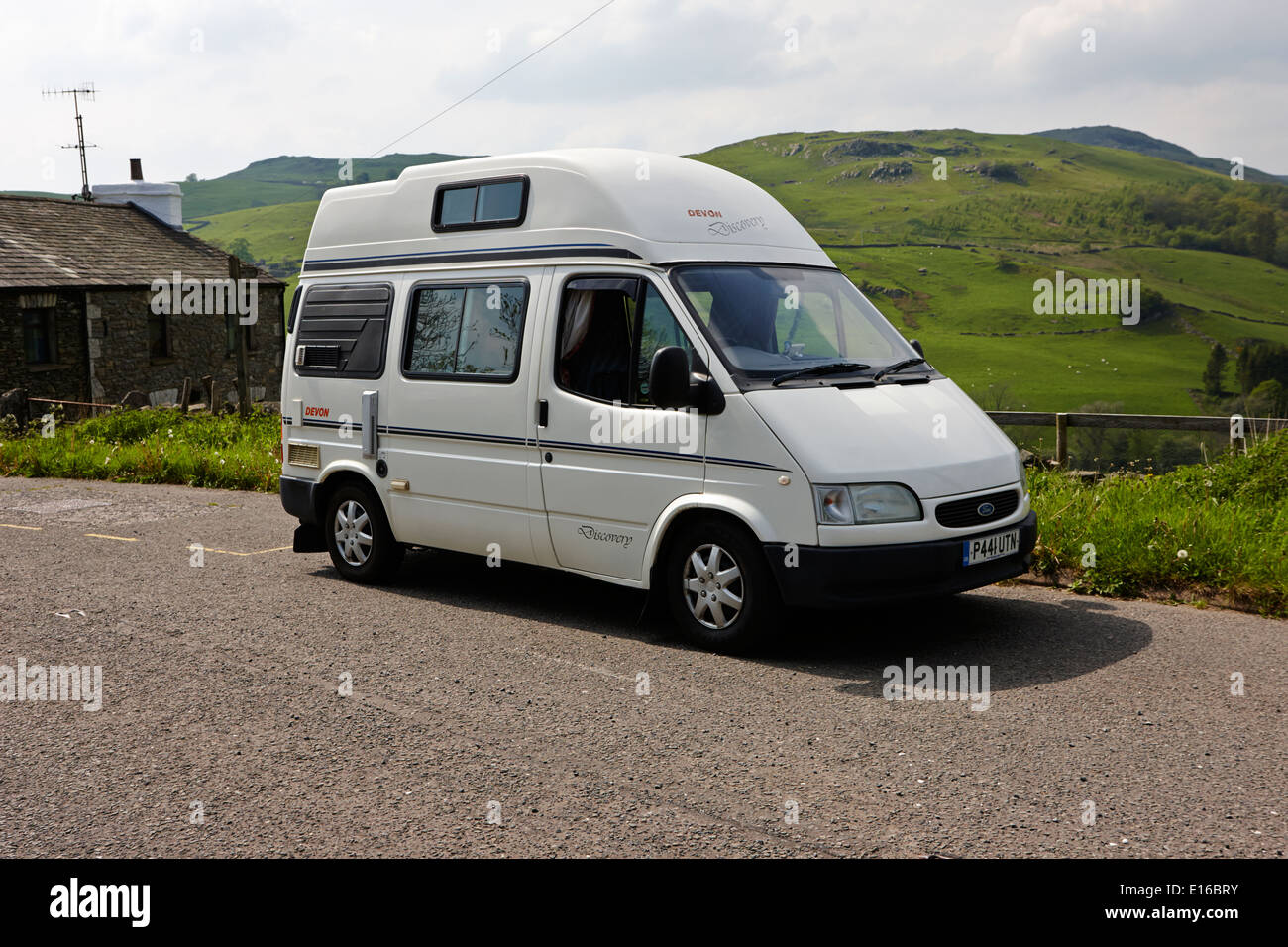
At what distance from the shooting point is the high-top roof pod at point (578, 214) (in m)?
7.27

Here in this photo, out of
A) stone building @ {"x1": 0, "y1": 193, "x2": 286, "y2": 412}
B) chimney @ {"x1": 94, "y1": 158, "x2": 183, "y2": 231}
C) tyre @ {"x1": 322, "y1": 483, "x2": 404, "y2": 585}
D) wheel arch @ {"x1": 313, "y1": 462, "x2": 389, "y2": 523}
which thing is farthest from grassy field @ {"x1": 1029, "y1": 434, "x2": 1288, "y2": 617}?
chimney @ {"x1": 94, "y1": 158, "x2": 183, "y2": 231}

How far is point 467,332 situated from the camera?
8.08m

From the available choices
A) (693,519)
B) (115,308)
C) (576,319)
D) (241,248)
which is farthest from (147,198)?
(241,248)

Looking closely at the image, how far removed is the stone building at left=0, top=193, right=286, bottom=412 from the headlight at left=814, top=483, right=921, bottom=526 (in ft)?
77.4

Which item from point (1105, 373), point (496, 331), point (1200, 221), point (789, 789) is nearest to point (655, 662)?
point (789, 789)

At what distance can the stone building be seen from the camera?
31.3 m

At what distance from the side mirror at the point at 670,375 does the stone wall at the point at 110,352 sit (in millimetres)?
24641

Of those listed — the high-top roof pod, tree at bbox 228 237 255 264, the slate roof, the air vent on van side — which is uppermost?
tree at bbox 228 237 255 264

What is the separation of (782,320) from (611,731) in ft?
9.27

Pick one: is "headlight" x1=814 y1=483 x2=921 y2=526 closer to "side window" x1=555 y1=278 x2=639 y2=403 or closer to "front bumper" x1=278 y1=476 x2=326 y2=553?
"side window" x1=555 y1=278 x2=639 y2=403

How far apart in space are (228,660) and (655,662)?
2.42m

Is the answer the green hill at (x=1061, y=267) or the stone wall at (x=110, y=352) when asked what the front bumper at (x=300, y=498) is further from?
the green hill at (x=1061, y=267)

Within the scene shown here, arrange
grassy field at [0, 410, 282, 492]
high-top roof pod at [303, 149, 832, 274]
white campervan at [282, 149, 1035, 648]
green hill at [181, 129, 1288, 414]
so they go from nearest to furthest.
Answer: white campervan at [282, 149, 1035, 648] < high-top roof pod at [303, 149, 832, 274] < grassy field at [0, 410, 282, 492] < green hill at [181, 129, 1288, 414]

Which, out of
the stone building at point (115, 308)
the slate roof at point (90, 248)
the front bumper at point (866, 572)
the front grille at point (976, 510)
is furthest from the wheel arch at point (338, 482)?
the slate roof at point (90, 248)
